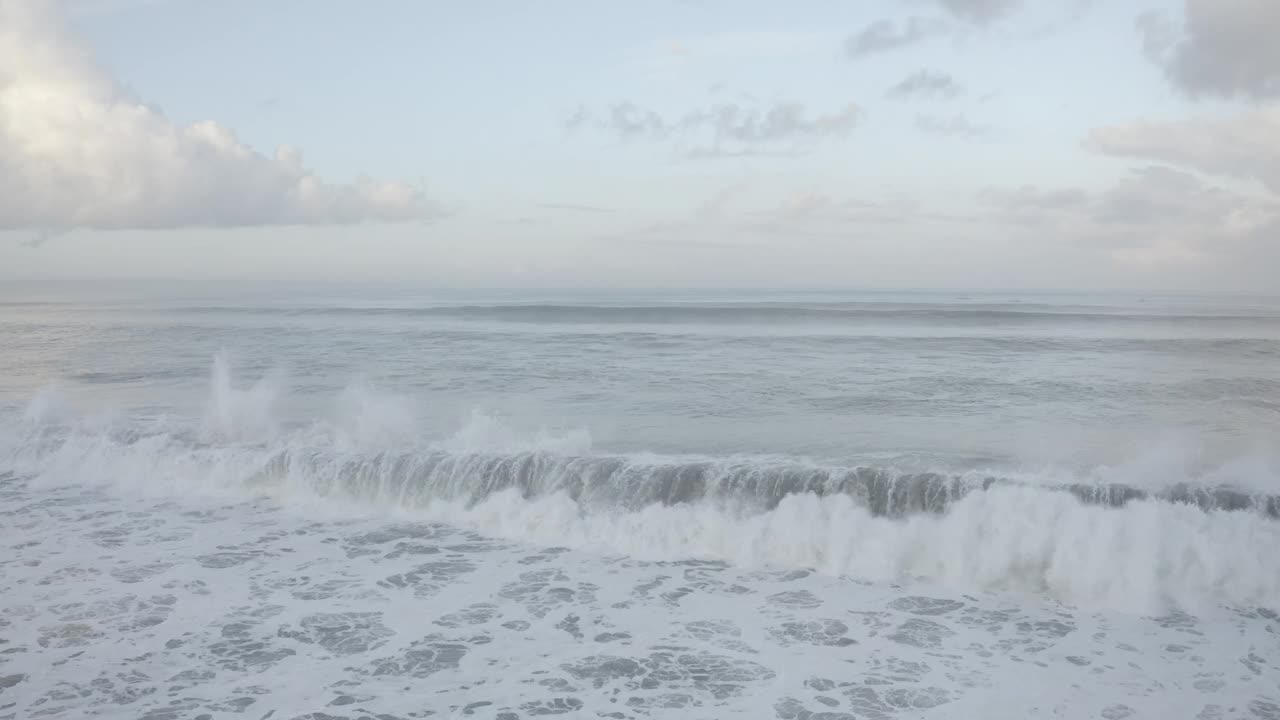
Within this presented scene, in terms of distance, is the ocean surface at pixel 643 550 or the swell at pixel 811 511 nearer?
the ocean surface at pixel 643 550

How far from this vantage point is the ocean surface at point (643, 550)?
657 centimetres

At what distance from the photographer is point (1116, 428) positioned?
14.5 metres

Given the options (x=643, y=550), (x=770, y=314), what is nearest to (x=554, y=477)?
(x=643, y=550)

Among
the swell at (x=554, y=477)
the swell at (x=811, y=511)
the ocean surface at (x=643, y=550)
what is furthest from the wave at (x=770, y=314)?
the swell at (x=811, y=511)

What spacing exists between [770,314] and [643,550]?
32618mm

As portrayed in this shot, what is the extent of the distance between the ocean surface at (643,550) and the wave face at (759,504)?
4 cm

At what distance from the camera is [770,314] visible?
41469mm

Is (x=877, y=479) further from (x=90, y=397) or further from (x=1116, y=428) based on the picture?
(x=90, y=397)

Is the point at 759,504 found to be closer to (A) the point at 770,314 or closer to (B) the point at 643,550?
(B) the point at 643,550

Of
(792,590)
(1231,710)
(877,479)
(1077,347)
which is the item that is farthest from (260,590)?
(1077,347)

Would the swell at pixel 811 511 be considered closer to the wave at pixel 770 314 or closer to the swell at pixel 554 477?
the swell at pixel 554 477

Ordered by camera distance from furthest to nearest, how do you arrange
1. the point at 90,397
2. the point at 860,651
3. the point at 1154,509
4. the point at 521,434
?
the point at 90,397 < the point at 521,434 < the point at 1154,509 < the point at 860,651

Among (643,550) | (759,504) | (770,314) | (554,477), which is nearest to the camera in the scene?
(643,550)

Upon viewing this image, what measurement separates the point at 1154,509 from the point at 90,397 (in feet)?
66.1
